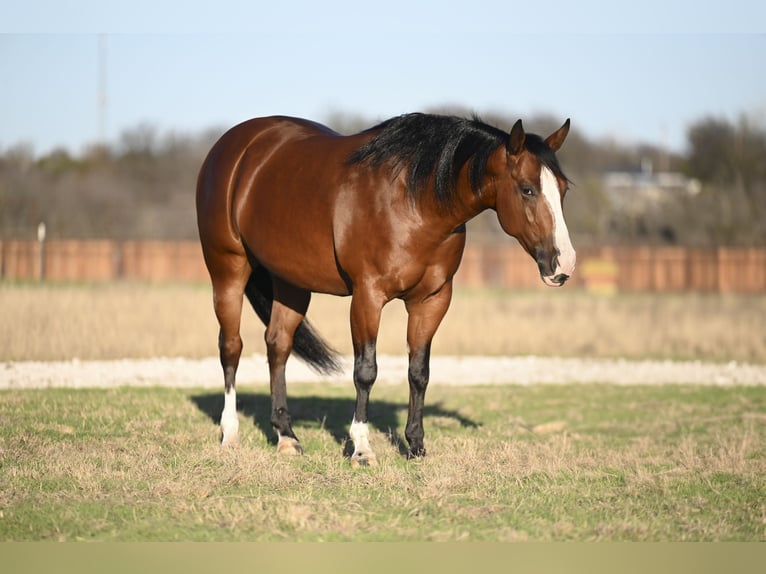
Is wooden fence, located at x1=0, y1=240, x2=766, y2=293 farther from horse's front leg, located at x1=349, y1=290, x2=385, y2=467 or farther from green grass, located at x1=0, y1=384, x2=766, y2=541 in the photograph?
horse's front leg, located at x1=349, y1=290, x2=385, y2=467

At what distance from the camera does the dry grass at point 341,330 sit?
1611 centimetres

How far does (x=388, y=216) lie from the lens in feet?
23.7

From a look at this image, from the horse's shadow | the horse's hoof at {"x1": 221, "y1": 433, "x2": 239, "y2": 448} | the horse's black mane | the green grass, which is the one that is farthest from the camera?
the horse's shadow

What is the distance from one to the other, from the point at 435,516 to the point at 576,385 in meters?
8.71

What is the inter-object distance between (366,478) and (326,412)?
13.9 ft

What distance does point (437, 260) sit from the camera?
7.32 metres

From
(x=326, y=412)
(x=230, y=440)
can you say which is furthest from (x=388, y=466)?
(x=326, y=412)

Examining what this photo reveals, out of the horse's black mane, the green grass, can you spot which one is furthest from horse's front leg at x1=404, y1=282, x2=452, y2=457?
the horse's black mane

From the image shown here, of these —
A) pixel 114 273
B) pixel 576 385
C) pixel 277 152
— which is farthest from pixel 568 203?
pixel 277 152

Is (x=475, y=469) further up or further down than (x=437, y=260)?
further down

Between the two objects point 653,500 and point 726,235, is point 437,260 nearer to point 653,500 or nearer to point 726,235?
point 653,500

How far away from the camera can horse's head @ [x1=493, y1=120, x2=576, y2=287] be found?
657 cm

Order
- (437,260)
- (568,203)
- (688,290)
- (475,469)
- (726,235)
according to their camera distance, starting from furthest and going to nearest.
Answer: (568,203) → (726,235) → (688,290) → (437,260) → (475,469)

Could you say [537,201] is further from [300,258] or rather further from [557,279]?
[300,258]
